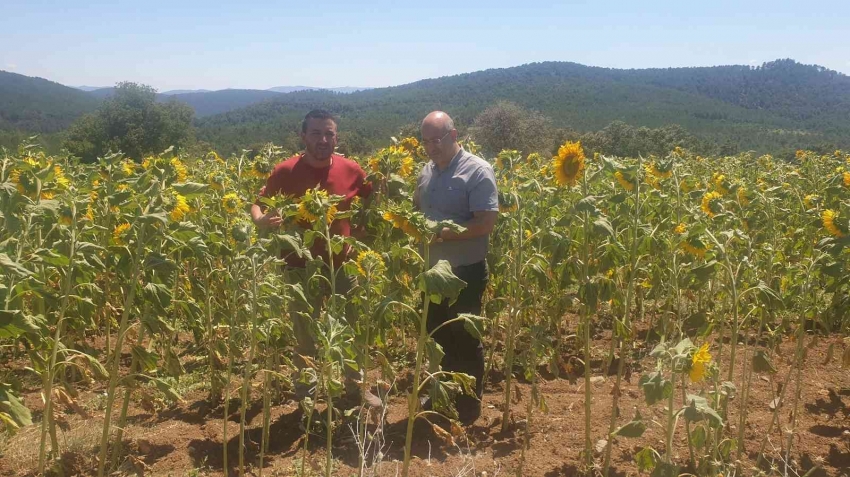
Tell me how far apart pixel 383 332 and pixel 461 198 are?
1055mm

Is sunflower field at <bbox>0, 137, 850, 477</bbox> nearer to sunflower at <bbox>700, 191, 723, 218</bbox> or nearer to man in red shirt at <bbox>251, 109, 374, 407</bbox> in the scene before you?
sunflower at <bbox>700, 191, 723, 218</bbox>

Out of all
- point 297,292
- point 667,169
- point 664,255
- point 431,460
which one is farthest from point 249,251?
point 664,255

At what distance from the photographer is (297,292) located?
8.10 feet

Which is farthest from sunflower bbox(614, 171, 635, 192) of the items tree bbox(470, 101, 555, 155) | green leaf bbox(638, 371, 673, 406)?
tree bbox(470, 101, 555, 155)

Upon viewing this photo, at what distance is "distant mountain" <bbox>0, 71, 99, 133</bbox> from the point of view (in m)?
80.4

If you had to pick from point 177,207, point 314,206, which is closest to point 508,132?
point 314,206

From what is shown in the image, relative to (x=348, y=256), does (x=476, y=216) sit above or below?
above

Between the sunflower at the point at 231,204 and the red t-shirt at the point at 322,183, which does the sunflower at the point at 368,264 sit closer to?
the red t-shirt at the point at 322,183

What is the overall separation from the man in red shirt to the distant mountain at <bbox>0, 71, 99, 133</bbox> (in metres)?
76.0

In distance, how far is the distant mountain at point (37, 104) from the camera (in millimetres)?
80406

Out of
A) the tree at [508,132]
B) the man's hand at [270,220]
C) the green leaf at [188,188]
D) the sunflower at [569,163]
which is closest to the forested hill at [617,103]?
the tree at [508,132]

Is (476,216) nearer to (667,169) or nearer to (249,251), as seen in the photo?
(667,169)

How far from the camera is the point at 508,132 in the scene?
110 feet

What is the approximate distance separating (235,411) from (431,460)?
4.34 feet
